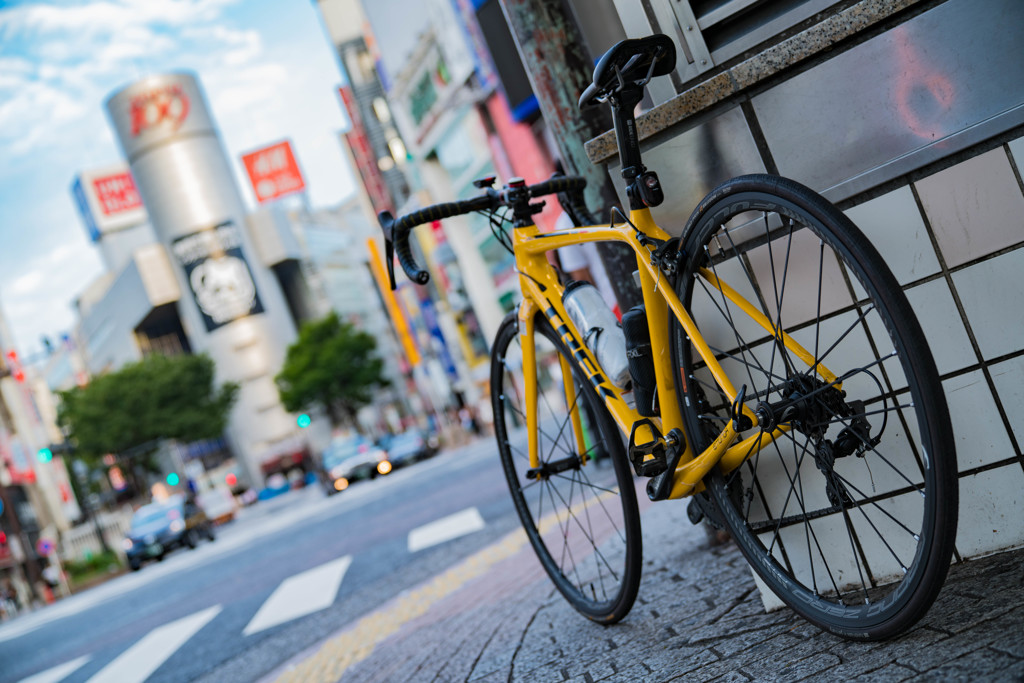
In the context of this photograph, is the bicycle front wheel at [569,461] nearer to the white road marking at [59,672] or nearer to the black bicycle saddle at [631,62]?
the black bicycle saddle at [631,62]

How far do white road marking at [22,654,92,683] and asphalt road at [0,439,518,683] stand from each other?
3cm

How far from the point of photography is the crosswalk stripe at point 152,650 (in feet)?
19.5

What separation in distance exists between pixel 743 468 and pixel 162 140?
8294 cm

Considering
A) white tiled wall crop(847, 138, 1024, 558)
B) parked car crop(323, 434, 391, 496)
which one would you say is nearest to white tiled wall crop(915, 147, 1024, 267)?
white tiled wall crop(847, 138, 1024, 558)

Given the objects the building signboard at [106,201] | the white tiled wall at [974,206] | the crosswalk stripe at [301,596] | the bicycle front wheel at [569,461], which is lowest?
the crosswalk stripe at [301,596]

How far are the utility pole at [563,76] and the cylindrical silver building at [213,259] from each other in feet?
227

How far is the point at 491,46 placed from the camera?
547 inches

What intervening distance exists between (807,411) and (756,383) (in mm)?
424

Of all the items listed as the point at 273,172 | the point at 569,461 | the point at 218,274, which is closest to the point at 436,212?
the point at 569,461

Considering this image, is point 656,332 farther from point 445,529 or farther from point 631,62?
point 445,529

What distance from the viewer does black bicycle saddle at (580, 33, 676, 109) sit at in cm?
180

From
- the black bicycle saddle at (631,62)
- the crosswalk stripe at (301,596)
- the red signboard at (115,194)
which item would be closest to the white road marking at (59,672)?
the crosswalk stripe at (301,596)

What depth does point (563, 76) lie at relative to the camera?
292 centimetres

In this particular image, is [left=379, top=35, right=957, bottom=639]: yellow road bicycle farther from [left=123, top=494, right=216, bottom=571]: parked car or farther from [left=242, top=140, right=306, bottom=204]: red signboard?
[left=242, top=140, right=306, bottom=204]: red signboard
